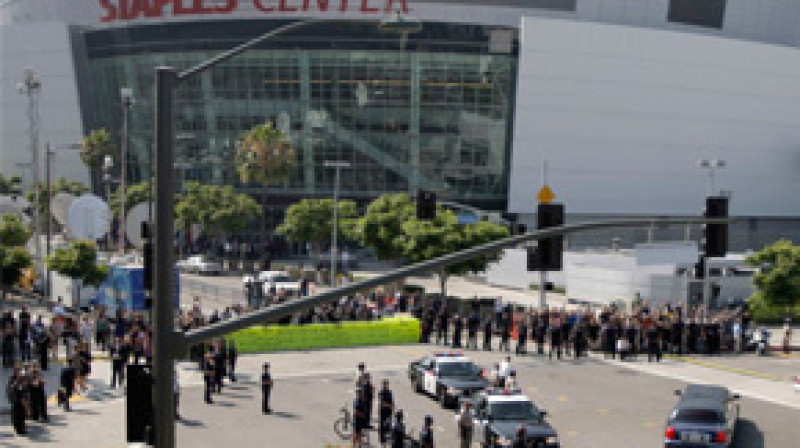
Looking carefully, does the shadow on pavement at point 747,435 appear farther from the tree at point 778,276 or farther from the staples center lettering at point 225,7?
the staples center lettering at point 225,7

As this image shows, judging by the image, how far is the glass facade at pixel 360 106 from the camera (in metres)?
79.0

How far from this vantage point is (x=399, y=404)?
85.4 ft

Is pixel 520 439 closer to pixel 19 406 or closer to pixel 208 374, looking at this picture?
pixel 208 374

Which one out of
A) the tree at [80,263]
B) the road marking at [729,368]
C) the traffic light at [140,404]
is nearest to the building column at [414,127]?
the tree at [80,263]

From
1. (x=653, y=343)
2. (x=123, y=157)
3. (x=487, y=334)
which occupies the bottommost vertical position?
(x=487, y=334)

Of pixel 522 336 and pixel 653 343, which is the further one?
pixel 522 336

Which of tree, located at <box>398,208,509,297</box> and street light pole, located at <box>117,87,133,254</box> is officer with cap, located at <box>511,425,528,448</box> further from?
tree, located at <box>398,208,509,297</box>

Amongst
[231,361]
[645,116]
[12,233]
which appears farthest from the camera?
[645,116]

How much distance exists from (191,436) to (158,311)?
506 inches

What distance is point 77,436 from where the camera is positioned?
2188 centimetres

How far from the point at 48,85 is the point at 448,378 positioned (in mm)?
79108

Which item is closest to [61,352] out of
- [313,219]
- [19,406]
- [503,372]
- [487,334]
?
[19,406]

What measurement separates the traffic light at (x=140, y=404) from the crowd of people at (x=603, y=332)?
24.8 metres

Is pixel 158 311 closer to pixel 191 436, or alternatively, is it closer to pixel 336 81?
pixel 191 436
